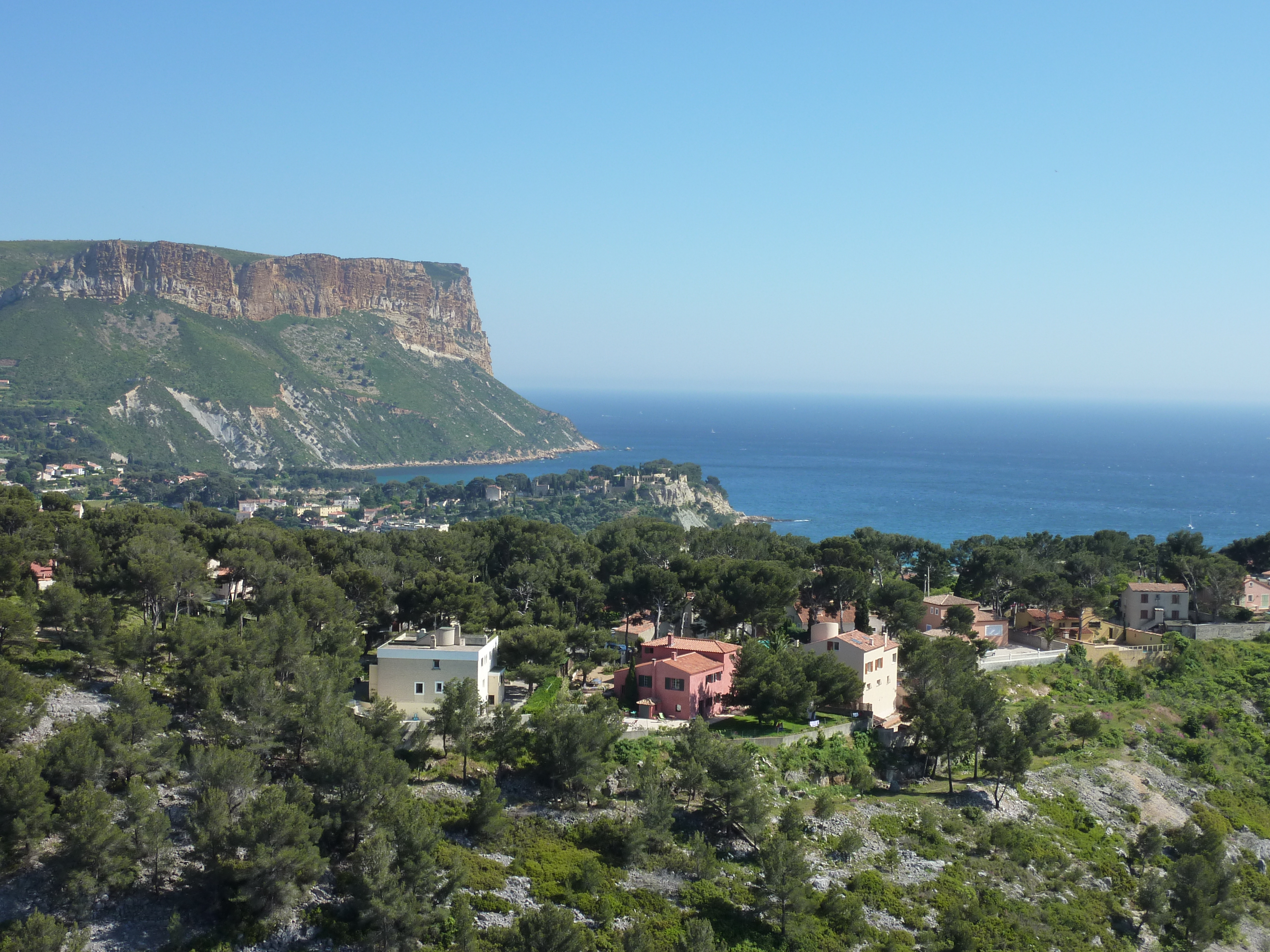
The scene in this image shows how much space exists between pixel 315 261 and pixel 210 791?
183897 mm

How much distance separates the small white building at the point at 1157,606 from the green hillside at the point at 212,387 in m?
132

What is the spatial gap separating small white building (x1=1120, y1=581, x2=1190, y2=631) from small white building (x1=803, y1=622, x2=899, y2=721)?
14193 millimetres

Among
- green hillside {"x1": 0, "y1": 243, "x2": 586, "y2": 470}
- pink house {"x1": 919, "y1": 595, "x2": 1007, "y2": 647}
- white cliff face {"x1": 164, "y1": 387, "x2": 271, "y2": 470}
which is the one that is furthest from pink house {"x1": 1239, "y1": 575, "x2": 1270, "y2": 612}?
white cliff face {"x1": 164, "y1": 387, "x2": 271, "y2": 470}

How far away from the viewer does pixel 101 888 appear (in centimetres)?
1875

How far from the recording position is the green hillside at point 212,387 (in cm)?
14825

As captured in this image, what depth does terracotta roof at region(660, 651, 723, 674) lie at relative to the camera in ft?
94.4

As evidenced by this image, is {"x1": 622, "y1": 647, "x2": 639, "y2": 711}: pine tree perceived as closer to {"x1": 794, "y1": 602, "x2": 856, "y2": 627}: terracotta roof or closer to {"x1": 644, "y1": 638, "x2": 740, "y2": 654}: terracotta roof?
{"x1": 644, "y1": 638, "x2": 740, "y2": 654}: terracotta roof

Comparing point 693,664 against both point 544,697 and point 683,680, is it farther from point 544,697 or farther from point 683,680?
point 544,697

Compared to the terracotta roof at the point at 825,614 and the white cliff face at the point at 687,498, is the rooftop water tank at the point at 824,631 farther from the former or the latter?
the white cliff face at the point at 687,498

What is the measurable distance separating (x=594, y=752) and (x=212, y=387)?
15143 centimetres

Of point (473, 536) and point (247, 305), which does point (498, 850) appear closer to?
point (473, 536)

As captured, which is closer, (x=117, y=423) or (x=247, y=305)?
(x=117, y=423)

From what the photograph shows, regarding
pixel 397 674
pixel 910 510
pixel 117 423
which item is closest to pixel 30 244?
pixel 117 423

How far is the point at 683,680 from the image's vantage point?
93.8ft
